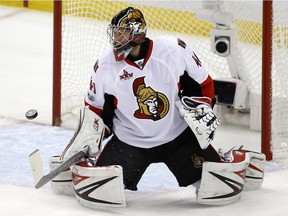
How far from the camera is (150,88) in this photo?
164 inches

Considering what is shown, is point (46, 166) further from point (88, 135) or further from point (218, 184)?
point (218, 184)

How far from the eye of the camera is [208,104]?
13.7ft

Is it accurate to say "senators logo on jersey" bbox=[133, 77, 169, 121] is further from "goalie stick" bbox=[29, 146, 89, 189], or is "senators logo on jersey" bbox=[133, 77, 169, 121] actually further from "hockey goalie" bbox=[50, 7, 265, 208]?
"goalie stick" bbox=[29, 146, 89, 189]

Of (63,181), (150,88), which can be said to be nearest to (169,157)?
(150,88)

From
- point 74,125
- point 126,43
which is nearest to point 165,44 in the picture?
point 126,43

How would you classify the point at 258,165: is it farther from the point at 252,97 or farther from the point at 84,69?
the point at 84,69

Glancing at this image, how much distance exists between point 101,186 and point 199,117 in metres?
0.42

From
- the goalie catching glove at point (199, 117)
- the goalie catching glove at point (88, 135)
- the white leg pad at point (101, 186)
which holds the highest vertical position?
the goalie catching glove at point (199, 117)

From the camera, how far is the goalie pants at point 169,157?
4203mm

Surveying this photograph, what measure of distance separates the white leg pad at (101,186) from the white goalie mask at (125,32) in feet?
1.38

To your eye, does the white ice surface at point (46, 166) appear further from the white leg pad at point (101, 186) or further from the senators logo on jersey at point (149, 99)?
the senators logo on jersey at point (149, 99)

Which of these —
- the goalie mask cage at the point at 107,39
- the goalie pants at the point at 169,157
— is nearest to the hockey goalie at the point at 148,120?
the goalie pants at the point at 169,157

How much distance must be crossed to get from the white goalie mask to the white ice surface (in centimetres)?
55

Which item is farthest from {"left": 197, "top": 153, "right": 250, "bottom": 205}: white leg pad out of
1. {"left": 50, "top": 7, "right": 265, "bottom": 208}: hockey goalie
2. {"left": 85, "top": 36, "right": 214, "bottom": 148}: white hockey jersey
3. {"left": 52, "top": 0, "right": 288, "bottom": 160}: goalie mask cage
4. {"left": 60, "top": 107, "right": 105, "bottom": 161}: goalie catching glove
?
{"left": 52, "top": 0, "right": 288, "bottom": 160}: goalie mask cage
